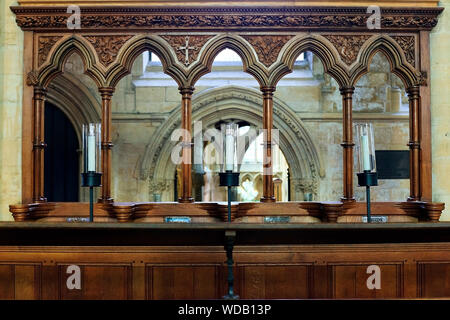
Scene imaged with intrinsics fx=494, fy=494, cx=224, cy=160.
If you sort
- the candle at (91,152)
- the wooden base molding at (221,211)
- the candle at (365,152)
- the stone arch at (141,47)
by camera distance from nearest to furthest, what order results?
the candle at (365,152) < the candle at (91,152) < the wooden base molding at (221,211) < the stone arch at (141,47)

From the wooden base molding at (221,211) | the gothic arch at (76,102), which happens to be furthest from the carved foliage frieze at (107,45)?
the gothic arch at (76,102)

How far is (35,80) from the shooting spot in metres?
3.75

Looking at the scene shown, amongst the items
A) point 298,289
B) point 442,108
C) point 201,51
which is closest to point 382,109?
point 442,108

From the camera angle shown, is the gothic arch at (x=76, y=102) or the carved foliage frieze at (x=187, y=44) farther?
the gothic arch at (x=76, y=102)

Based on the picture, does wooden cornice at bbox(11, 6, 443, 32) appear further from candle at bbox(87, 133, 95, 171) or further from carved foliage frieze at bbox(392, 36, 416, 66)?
candle at bbox(87, 133, 95, 171)

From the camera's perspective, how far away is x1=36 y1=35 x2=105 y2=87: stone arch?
3762 millimetres

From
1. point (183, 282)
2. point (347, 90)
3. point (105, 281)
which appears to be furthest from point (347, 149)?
point (105, 281)

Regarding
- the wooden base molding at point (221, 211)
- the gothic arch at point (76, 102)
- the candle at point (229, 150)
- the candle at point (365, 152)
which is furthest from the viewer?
the gothic arch at point (76, 102)

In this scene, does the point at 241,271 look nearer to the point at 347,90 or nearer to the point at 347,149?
the point at 347,149

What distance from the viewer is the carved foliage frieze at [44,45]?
3777mm

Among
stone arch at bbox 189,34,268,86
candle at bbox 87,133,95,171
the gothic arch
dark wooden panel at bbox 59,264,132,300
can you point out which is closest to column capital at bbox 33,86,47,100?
candle at bbox 87,133,95,171

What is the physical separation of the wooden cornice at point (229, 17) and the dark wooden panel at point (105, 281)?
1806mm

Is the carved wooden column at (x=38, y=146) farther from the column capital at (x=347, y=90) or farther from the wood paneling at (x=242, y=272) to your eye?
the column capital at (x=347, y=90)

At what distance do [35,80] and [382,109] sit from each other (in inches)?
217
